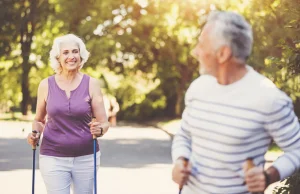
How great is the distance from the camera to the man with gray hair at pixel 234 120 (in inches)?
115

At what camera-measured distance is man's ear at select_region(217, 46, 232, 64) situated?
9.78 feet

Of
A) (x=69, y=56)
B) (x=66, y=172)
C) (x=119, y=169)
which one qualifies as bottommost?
(x=119, y=169)

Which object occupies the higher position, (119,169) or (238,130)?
(238,130)

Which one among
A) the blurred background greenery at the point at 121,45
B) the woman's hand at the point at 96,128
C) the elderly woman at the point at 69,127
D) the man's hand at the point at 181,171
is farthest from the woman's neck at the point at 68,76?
the blurred background greenery at the point at 121,45

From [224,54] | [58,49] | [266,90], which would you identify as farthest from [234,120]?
[58,49]

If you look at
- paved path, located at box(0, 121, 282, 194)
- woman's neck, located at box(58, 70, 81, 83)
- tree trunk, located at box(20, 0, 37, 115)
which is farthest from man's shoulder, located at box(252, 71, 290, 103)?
tree trunk, located at box(20, 0, 37, 115)

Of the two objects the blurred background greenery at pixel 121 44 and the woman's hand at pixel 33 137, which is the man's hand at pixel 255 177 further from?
the blurred background greenery at pixel 121 44

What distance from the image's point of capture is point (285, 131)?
295 centimetres

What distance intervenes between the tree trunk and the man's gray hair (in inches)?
1642

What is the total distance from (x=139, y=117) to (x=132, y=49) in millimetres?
4316

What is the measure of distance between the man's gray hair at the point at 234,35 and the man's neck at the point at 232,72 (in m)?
0.04

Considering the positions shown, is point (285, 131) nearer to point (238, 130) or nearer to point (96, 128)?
point (238, 130)

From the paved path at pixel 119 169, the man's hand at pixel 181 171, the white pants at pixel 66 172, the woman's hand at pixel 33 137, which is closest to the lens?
the man's hand at pixel 181 171

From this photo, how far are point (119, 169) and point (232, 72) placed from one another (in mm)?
11354
